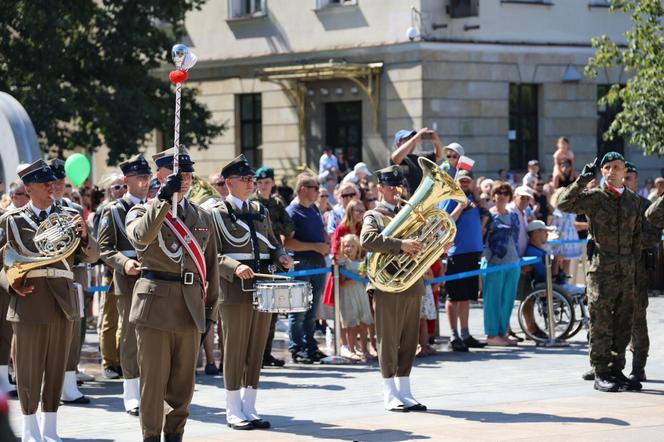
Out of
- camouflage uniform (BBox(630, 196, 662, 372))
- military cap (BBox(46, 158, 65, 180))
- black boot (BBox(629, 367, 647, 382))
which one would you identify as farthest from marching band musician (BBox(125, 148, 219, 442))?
camouflage uniform (BBox(630, 196, 662, 372))

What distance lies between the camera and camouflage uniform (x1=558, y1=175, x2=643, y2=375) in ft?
41.9

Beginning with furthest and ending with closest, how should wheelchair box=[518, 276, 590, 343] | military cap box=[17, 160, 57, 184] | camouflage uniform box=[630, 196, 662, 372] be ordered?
1. wheelchair box=[518, 276, 590, 343]
2. camouflage uniform box=[630, 196, 662, 372]
3. military cap box=[17, 160, 57, 184]

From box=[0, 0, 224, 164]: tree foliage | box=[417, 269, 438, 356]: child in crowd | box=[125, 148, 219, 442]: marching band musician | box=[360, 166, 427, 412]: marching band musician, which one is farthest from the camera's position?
box=[0, 0, 224, 164]: tree foliage

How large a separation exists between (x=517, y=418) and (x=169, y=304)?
125 inches

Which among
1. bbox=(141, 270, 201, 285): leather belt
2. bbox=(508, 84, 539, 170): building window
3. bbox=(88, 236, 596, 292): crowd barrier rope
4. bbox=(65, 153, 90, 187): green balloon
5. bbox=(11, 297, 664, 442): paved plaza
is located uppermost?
bbox=(508, 84, 539, 170): building window

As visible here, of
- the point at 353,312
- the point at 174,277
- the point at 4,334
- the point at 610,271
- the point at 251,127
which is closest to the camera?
the point at 174,277

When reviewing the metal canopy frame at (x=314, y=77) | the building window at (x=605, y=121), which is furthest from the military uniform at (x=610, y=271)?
the building window at (x=605, y=121)

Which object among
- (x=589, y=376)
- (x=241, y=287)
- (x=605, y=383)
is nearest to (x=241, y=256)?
(x=241, y=287)

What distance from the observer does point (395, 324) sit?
12023 millimetres

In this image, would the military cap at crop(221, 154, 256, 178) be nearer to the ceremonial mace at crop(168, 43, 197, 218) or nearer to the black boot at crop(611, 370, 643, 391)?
the ceremonial mace at crop(168, 43, 197, 218)

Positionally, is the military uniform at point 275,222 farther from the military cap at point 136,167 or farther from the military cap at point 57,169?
the military cap at point 57,169

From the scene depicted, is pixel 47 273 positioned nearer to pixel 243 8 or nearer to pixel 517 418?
pixel 517 418

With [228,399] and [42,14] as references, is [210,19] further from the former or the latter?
[228,399]

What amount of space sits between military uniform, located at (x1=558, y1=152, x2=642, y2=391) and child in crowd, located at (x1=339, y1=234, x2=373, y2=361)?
3.26 m
